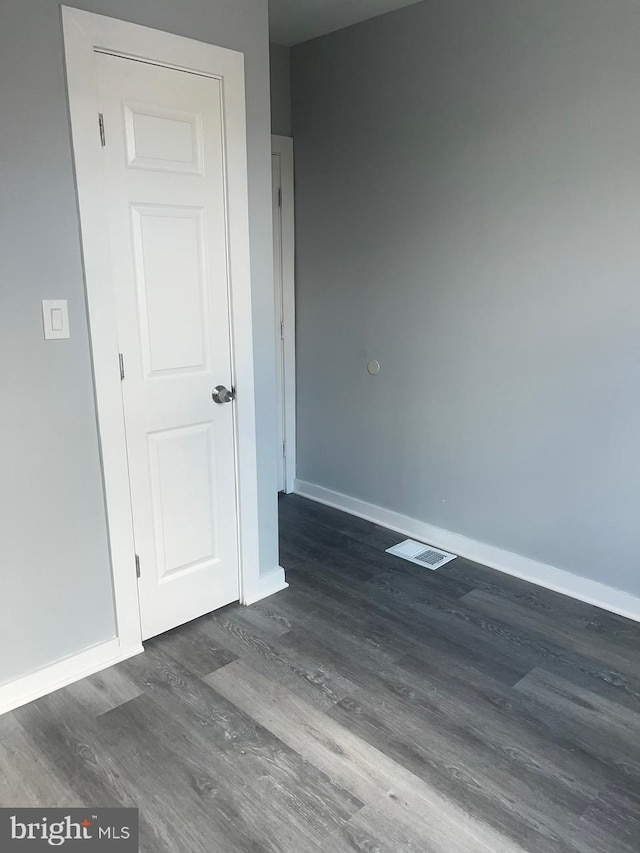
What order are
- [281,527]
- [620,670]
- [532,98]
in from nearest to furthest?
[620,670] < [532,98] < [281,527]

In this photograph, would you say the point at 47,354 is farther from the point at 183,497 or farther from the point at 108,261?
the point at 183,497

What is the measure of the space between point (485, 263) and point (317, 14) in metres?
1.51

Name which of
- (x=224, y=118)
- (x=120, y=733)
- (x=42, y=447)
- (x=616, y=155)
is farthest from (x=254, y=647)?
(x=616, y=155)

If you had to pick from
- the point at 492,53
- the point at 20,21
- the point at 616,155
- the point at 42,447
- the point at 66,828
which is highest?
the point at 492,53

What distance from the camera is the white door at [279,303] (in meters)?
3.69

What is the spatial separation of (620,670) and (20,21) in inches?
115

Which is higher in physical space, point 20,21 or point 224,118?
point 20,21

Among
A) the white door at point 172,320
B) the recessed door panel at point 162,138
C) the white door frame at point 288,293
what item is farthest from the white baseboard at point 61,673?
the white door frame at point 288,293

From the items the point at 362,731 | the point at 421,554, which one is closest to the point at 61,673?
the point at 362,731

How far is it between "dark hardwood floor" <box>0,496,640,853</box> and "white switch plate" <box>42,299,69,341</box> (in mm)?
1231

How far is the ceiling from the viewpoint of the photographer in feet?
9.67

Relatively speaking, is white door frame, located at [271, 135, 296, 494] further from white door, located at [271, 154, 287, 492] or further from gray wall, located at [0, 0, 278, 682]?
gray wall, located at [0, 0, 278, 682]

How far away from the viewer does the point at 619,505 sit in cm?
262

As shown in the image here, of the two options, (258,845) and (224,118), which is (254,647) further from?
(224,118)
